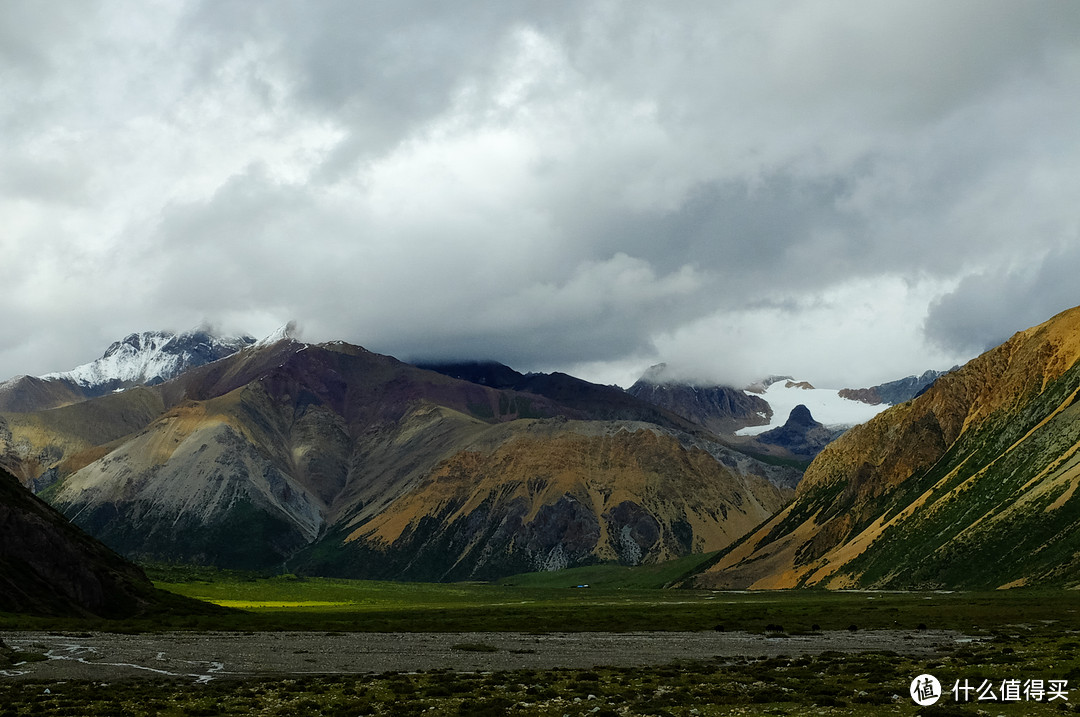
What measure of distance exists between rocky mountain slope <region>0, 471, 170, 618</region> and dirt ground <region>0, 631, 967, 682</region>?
2273 centimetres

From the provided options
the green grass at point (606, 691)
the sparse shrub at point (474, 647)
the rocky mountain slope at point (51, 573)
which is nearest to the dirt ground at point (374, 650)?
the sparse shrub at point (474, 647)

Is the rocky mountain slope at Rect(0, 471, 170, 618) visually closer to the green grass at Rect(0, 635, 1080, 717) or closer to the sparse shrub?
the sparse shrub

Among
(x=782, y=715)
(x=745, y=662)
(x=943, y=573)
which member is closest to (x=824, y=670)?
(x=745, y=662)

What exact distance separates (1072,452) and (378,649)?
491 ft

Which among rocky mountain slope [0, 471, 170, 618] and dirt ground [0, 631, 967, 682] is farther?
rocky mountain slope [0, 471, 170, 618]

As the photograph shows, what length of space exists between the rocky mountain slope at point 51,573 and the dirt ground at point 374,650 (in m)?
22.7

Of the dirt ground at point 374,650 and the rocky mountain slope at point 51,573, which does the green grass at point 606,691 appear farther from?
the rocky mountain slope at point 51,573

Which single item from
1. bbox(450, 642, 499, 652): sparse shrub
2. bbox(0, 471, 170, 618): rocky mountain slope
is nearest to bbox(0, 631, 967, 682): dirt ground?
bbox(450, 642, 499, 652): sparse shrub

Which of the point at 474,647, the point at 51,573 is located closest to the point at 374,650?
the point at 474,647

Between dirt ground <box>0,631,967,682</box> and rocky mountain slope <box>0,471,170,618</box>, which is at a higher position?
rocky mountain slope <box>0,471,170,618</box>

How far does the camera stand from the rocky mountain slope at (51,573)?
105750 millimetres

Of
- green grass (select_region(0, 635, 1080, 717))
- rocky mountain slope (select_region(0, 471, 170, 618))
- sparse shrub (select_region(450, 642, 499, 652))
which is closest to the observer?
green grass (select_region(0, 635, 1080, 717))

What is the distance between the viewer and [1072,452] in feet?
575

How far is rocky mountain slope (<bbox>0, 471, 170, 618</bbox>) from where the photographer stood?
106 m
